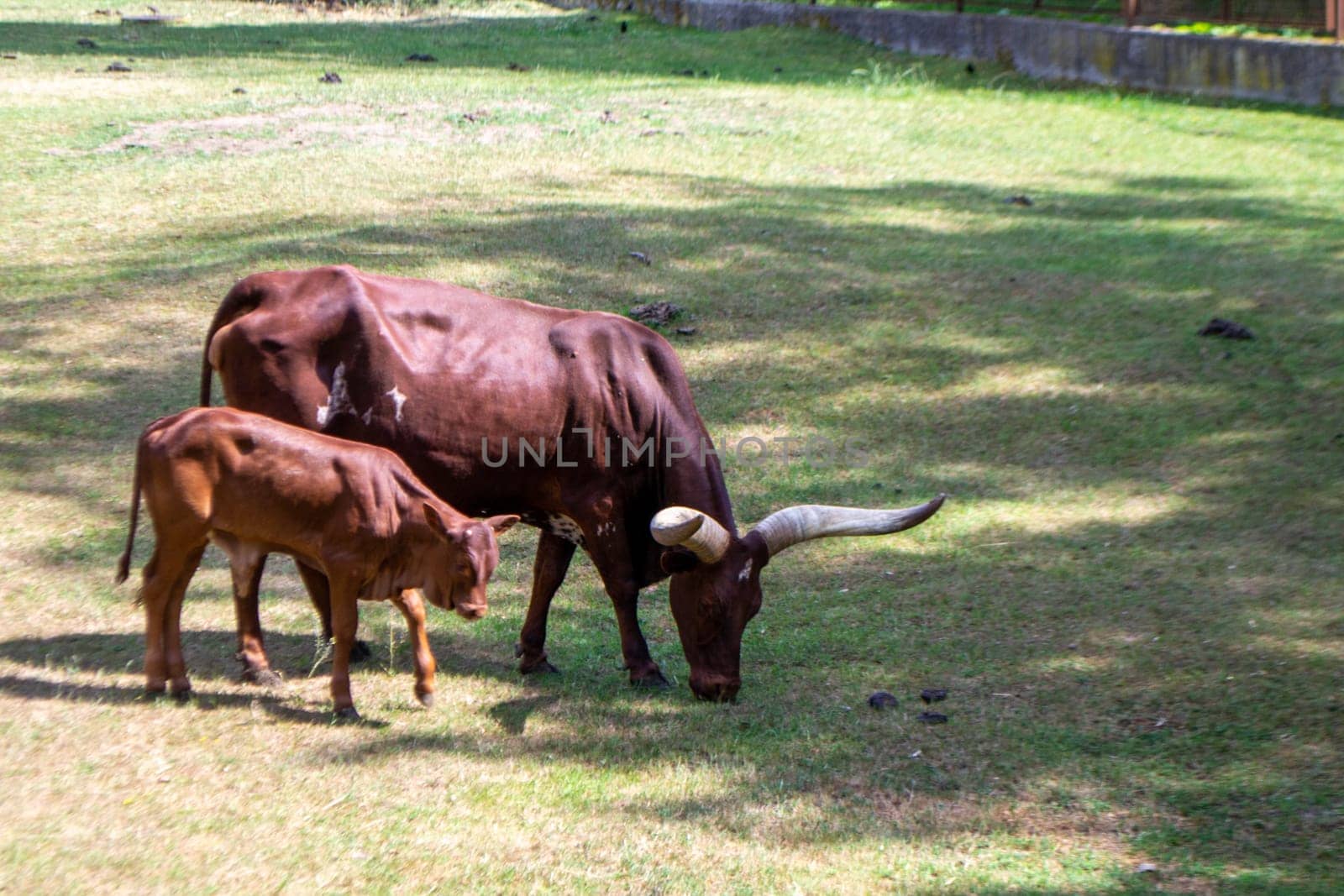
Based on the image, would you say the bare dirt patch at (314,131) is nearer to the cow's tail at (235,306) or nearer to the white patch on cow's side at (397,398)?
the cow's tail at (235,306)

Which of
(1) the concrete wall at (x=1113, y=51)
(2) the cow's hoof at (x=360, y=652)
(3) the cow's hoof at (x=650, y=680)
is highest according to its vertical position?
(1) the concrete wall at (x=1113, y=51)

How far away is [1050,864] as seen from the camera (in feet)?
16.7

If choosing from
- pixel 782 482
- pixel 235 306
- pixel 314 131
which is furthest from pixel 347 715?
pixel 314 131

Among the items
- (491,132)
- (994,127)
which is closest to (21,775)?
(491,132)

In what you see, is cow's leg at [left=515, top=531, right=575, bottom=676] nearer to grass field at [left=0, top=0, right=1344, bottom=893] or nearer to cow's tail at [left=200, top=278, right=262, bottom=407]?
grass field at [left=0, top=0, right=1344, bottom=893]

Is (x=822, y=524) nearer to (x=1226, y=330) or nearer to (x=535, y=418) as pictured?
(x=535, y=418)

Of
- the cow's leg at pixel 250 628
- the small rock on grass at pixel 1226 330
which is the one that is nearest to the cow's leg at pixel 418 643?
the cow's leg at pixel 250 628

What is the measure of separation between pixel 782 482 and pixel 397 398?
10.8 feet

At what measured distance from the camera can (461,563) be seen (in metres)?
5.84

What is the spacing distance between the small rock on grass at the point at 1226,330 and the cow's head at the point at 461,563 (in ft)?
22.6

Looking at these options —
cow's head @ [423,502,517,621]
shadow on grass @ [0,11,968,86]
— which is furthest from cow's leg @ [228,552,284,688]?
shadow on grass @ [0,11,968,86]

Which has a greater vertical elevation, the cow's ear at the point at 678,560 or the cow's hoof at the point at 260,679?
the cow's ear at the point at 678,560

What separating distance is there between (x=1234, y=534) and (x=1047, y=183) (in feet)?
24.2

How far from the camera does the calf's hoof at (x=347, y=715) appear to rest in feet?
19.3
